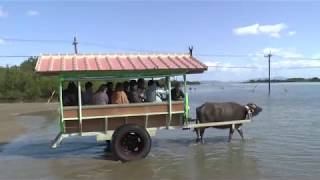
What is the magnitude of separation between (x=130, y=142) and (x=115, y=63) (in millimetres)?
2149

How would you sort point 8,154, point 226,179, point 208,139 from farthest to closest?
1. point 208,139
2. point 8,154
3. point 226,179

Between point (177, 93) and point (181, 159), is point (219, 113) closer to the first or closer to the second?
point (177, 93)

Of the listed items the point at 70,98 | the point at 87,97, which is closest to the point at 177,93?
the point at 87,97

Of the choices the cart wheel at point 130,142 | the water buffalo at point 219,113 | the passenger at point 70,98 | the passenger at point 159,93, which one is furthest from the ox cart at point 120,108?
A: the water buffalo at point 219,113

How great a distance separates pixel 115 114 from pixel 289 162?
4.68 metres

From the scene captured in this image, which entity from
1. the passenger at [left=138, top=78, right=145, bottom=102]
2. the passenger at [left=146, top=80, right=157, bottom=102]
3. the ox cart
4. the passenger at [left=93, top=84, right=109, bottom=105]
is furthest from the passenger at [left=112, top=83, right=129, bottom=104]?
the passenger at [left=146, top=80, right=157, bottom=102]

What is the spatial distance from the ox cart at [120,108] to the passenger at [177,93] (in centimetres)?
44

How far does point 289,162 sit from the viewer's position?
13344 mm

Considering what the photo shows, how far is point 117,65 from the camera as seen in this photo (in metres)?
13.7

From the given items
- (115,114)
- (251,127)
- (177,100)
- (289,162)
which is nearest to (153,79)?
(177,100)

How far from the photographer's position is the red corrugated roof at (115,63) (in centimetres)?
1320

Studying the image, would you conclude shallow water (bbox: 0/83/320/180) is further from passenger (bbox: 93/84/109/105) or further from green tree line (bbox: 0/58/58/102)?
green tree line (bbox: 0/58/58/102)

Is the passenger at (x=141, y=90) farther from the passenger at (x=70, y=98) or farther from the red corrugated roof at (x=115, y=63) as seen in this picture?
the passenger at (x=70, y=98)

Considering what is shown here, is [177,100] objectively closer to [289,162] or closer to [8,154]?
[289,162]
